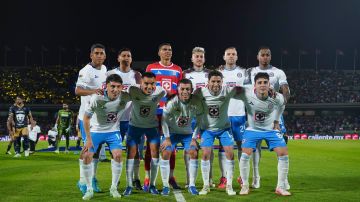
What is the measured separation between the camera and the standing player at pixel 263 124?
8.44 m

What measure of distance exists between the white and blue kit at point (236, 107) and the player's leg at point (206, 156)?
112 cm

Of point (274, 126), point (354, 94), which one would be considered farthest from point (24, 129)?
point (354, 94)

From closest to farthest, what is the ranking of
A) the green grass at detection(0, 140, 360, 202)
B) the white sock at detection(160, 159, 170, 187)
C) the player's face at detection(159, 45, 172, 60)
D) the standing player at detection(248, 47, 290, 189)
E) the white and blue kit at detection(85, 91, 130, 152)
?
the green grass at detection(0, 140, 360, 202) → the white and blue kit at detection(85, 91, 130, 152) → the white sock at detection(160, 159, 170, 187) → the player's face at detection(159, 45, 172, 60) → the standing player at detection(248, 47, 290, 189)

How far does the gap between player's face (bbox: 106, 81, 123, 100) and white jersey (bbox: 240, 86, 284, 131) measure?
240 cm

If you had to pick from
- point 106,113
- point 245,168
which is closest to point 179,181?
point 245,168

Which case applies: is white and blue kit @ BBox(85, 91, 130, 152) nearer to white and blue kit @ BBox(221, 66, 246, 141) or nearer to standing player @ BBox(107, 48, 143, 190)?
standing player @ BBox(107, 48, 143, 190)

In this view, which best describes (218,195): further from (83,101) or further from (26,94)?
(26,94)

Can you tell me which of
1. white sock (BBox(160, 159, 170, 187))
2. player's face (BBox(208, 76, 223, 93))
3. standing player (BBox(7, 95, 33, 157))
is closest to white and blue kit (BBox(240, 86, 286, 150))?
player's face (BBox(208, 76, 223, 93))

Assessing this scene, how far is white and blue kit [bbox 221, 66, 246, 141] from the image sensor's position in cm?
968

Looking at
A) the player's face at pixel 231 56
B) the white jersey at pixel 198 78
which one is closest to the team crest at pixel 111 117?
the white jersey at pixel 198 78

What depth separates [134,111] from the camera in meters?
8.70

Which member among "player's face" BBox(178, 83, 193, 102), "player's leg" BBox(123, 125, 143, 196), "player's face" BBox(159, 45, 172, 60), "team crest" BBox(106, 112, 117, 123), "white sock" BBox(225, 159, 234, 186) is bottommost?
"white sock" BBox(225, 159, 234, 186)

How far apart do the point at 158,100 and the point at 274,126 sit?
→ 90.8 inches

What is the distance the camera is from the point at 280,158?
27.6 ft
